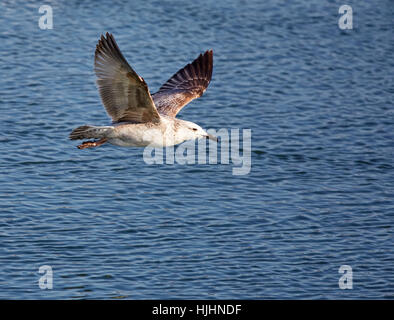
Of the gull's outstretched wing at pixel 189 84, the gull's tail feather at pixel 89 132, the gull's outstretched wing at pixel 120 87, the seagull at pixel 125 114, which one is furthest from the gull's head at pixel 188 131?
the gull's outstretched wing at pixel 189 84

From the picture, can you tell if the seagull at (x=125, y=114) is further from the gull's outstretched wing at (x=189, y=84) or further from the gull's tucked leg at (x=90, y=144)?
the gull's outstretched wing at (x=189, y=84)

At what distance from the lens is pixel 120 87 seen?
12102 millimetres

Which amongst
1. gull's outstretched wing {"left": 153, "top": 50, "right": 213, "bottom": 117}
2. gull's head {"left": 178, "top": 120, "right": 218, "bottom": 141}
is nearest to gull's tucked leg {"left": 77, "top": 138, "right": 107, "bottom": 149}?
gull's head {"left": 178, "top": 120, "right": 218, "bottom": 141}

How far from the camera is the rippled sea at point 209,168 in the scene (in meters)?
13.3

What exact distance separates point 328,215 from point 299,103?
5803mm

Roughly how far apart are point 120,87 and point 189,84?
122 inches

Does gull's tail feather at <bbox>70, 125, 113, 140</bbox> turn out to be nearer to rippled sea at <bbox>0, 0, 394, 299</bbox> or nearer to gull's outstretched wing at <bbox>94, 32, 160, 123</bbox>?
gull's outstretched wing at <bbox>94, 32, 160, 123</bbox>

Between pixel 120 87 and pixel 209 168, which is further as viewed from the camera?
pixel 209 168

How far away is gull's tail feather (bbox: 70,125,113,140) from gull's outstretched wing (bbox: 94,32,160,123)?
30cm

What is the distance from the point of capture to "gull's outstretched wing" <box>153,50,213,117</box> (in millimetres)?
14406

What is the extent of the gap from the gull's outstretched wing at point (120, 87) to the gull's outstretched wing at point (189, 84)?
5.85ft

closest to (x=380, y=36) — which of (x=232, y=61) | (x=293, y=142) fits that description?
Result: (x=232, y=61)

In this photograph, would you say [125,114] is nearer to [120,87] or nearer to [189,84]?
[120,87]

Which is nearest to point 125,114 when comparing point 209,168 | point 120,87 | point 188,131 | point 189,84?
point 120,87
